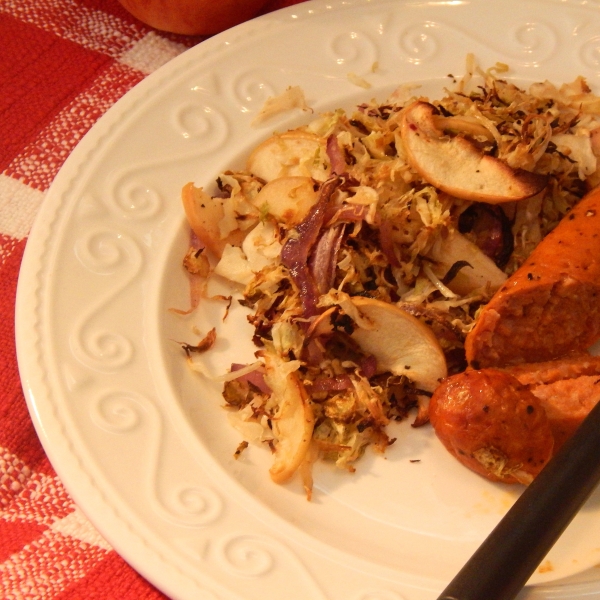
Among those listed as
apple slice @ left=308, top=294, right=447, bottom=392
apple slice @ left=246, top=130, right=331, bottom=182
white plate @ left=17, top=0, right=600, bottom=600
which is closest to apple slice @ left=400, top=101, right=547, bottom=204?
apple slice @ left=246, top=130, right=331, bottom=182

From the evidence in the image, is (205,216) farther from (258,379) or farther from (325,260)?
(258,379)

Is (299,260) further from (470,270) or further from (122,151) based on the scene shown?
(122,151)

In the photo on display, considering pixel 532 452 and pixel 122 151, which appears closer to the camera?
pixel 532 452

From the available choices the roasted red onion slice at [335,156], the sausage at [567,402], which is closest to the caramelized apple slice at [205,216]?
the roasted red onion slice at [335,156]

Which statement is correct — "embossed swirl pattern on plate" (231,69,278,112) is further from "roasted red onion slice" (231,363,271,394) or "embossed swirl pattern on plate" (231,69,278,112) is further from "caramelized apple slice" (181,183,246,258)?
"roasted red onion slice" (231,363,271,394)

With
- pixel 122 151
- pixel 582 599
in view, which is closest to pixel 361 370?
pixel 582 599

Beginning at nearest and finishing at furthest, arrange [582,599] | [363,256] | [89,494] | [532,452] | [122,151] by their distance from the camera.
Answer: [582,599] → [89,494] → [532,452] → [363,256] → [122,151]

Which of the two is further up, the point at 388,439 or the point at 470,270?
the point at 470,270
